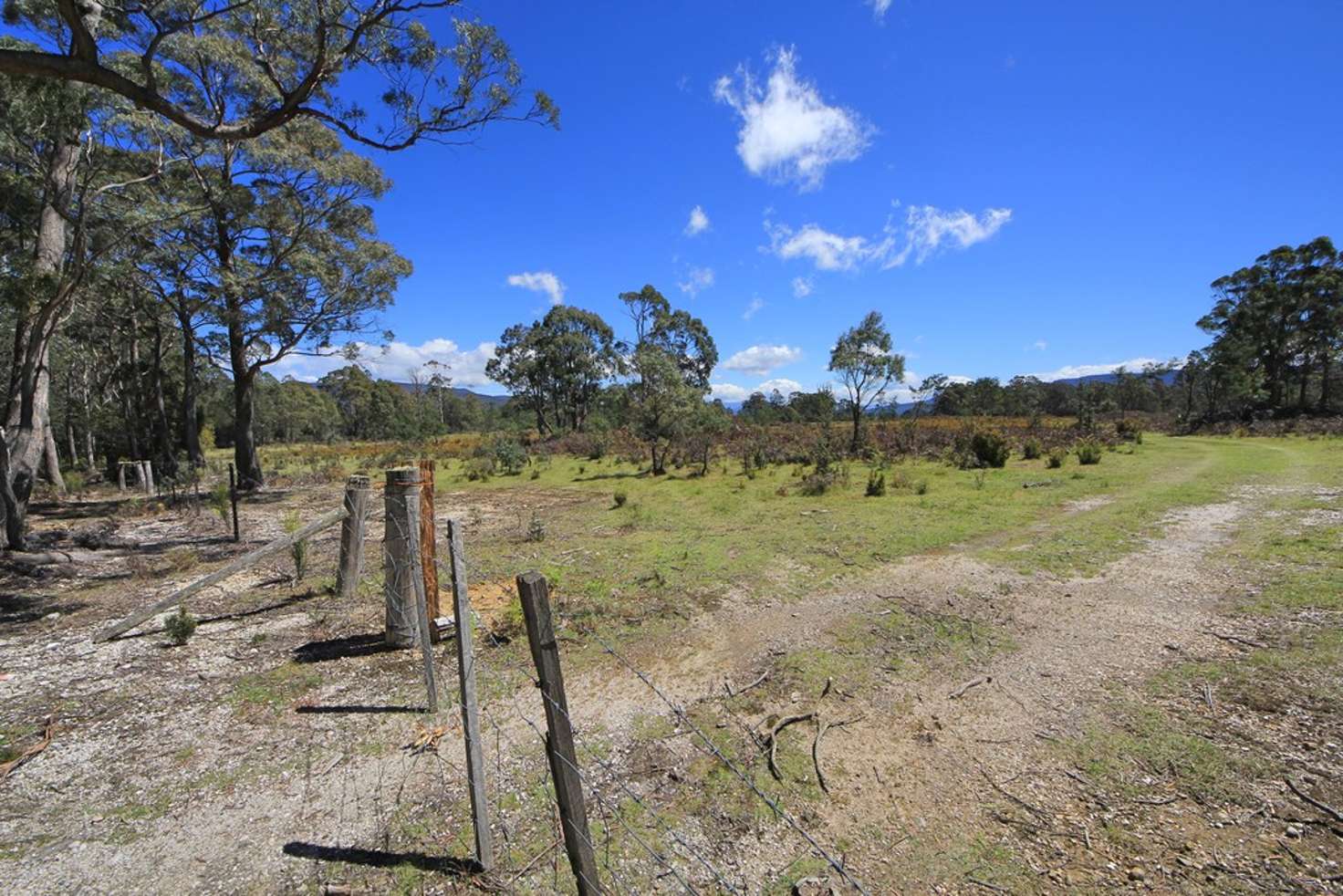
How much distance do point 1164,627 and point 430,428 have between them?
5432cm

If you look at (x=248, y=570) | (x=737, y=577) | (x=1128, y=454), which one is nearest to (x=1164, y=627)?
(x=737, y=577)

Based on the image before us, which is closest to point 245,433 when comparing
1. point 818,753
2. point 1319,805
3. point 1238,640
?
point 818,753

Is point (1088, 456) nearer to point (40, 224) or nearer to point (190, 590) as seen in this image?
point (190, 590)

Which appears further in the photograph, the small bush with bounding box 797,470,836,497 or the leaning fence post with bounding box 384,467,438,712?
the small bush with bounding box 797,470,836,497

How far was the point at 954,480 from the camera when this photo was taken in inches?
602

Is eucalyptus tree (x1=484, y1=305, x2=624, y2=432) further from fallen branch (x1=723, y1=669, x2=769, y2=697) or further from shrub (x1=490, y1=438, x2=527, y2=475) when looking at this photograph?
fallen branch (x1=723, y1=669, x2=769, y2=697)

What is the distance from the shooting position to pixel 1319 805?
299 cm

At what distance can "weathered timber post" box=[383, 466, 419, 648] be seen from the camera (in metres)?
4.65

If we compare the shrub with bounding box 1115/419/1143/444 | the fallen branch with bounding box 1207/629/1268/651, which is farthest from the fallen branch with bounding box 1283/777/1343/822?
the shrub with bounding box 1115/419/1143/444

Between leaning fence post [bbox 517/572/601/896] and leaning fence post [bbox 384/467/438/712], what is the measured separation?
7.18 feet

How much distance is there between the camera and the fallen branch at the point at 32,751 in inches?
136

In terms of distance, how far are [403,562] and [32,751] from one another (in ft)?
8.10

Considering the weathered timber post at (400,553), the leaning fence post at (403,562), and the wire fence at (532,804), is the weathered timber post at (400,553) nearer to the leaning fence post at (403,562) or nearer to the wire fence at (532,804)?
the leaning fence post at (403,562)

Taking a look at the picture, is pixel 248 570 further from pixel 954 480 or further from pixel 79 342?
pixel 79 342
